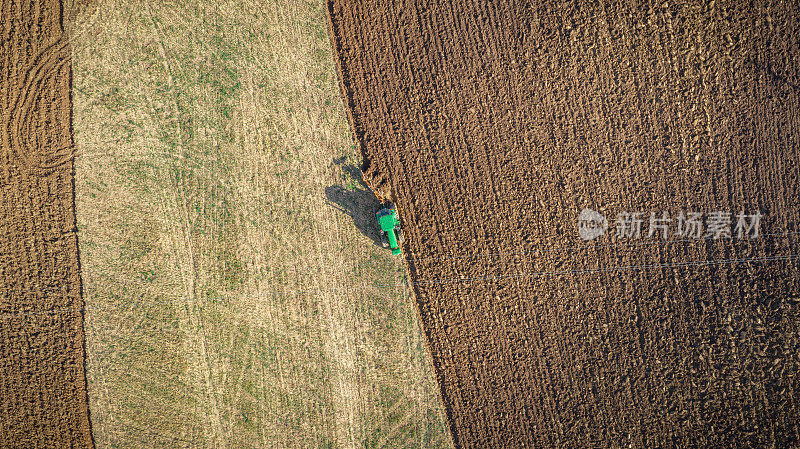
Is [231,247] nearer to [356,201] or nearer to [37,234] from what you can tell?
A: [356,201]

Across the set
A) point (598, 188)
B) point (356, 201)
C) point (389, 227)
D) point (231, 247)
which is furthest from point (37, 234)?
point (598, 188)

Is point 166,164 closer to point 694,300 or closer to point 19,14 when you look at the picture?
point 19,14

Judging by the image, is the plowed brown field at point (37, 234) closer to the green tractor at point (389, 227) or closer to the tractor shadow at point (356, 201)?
the tractor shadow at point (356, 201)

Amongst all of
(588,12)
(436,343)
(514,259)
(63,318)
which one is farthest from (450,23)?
(63,318)

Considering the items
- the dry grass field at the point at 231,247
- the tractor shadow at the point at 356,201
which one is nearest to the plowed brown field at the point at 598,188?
the tractor shadow at the point at 356,201

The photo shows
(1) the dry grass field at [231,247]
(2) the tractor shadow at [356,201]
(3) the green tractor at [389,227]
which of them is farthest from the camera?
(2) the tractor shadow at [356,201]
